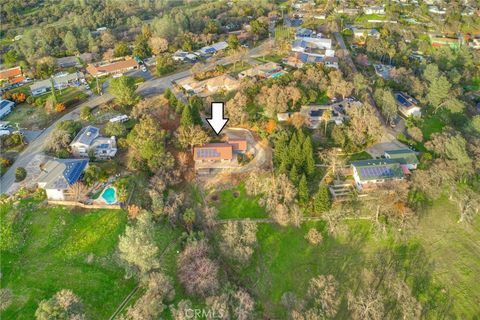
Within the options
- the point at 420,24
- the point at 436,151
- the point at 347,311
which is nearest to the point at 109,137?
the point at 347,311

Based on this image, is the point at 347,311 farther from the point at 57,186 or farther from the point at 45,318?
the point at 57,186

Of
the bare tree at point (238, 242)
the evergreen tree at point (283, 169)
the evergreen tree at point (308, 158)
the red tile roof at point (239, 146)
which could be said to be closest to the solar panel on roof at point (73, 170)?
the bare tree at point (238, 242)

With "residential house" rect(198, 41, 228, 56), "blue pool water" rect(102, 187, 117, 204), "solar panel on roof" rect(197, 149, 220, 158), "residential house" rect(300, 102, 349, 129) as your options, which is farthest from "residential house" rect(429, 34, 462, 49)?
"blue pool water" rect(102, 187, 117, 204)

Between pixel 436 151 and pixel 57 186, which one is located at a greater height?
pixel 57 186

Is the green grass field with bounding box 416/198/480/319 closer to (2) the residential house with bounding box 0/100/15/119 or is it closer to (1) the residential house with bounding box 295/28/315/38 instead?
(1) the residential house with bounding box 295/28/315/38

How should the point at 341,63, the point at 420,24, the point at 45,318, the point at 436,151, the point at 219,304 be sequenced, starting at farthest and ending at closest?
the point at 420,24, the point at 341,63, the point at 436,151, the point at 219,304, the point at 45,318

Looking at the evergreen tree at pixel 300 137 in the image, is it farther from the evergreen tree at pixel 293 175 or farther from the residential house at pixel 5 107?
the residential house at pixel 5 107
